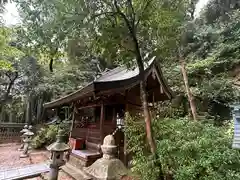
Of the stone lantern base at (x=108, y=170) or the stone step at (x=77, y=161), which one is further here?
the stone step at (x=77, y=161)

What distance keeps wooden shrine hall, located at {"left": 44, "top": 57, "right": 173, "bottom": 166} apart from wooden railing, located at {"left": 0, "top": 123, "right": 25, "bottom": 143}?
826cm

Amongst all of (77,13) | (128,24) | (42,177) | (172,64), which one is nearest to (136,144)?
(128,24)

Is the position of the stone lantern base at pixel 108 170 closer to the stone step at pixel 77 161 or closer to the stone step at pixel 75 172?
the stone step at pixel 75 172

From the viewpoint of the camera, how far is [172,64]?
1181 cm

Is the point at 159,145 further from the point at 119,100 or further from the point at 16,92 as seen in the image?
the point at 16,92

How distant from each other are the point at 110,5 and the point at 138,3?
56cm

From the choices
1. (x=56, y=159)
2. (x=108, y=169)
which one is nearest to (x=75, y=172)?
(x=56, y=159)

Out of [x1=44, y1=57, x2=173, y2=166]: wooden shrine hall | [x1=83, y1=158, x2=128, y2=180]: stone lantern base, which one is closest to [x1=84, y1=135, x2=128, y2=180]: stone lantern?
[x1=83, y1=158, x2=128, y2=180]: stone lantern base

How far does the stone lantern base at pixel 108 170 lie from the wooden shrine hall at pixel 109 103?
3000 millimetres

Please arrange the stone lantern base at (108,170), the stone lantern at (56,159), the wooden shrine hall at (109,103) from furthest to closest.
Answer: the wooden shrine hall at (109,103)
the stone lantern at (56,159)
the stone lantern base at (108,170)

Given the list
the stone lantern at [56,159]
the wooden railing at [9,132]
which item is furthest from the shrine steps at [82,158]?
the wooden railing at [9,132]

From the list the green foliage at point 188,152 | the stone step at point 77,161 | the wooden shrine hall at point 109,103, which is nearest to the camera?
the green foliage at point 188,152

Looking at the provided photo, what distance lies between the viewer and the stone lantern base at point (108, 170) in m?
1.75

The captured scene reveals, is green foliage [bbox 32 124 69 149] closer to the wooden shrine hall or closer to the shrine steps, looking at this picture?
the wooden shrine hall
